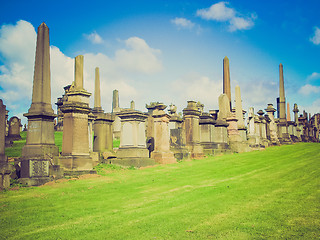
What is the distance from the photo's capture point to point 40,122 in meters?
10.2

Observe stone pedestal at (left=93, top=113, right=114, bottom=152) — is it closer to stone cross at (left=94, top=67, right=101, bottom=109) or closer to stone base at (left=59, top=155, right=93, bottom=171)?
stone base at (left=59, top=155, right=93, bottom=171)

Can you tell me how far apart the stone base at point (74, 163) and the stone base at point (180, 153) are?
6261 mm

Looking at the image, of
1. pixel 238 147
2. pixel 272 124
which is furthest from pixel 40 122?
pixel 272 124

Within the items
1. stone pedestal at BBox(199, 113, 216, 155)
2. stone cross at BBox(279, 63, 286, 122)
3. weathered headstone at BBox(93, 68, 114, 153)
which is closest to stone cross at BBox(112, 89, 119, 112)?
stone cross at BBox(279, 63, 286, 122)

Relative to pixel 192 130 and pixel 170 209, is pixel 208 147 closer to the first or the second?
pixel 192 130

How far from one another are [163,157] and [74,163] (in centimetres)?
544

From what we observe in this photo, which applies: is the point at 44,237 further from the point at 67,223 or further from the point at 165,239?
the point at 165,239

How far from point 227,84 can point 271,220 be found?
111 ft

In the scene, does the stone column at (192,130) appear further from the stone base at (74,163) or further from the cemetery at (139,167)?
the stone base at (74,163)

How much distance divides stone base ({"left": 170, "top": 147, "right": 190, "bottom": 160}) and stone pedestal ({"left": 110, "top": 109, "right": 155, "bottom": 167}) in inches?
88.6

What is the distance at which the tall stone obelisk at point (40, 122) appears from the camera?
30.5ft

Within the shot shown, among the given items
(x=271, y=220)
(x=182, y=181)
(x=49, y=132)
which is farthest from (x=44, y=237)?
(x=49, y=132)

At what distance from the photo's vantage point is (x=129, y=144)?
13.9 meters

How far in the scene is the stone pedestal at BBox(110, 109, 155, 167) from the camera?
13.5 meters
